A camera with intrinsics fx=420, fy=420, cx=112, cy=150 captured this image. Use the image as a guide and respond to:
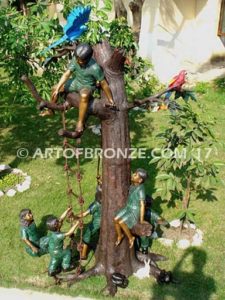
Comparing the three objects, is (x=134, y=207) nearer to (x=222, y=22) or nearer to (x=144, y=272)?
(x=144, y=272)

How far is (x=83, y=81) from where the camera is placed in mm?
5012

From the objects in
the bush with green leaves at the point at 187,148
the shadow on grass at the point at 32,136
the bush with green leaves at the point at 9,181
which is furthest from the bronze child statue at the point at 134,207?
the shadow on grass at the point at 32,136

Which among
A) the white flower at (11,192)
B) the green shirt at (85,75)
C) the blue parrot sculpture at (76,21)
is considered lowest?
the white flower at (11,192)

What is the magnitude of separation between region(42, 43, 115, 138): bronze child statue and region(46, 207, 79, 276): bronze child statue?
156cm

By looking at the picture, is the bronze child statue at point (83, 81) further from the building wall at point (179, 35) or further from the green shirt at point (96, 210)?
the building wall at point (179, 35)

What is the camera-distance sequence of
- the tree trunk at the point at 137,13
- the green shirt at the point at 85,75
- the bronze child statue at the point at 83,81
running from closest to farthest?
the bronze child statue at the point at 83,81 → the green shirt at the point at 85,75 → the tree trunk at the point at 137,13

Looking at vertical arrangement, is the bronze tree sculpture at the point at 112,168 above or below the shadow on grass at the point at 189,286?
above

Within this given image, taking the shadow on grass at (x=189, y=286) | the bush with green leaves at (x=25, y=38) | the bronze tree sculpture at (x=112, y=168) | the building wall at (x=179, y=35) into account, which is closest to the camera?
the bronze tree sculpture at (x=112, y=168)

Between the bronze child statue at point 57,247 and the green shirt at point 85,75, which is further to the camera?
the bronze child statue at point 57,247

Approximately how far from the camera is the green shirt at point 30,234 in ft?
20.9

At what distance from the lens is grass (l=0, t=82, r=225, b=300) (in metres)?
6.16

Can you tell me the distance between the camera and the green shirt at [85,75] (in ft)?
16.2

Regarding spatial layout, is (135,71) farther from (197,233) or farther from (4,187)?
(4,187)

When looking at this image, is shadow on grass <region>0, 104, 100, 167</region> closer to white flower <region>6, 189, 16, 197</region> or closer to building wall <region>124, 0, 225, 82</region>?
white flower <region>6, 189, 16, 197</region>
